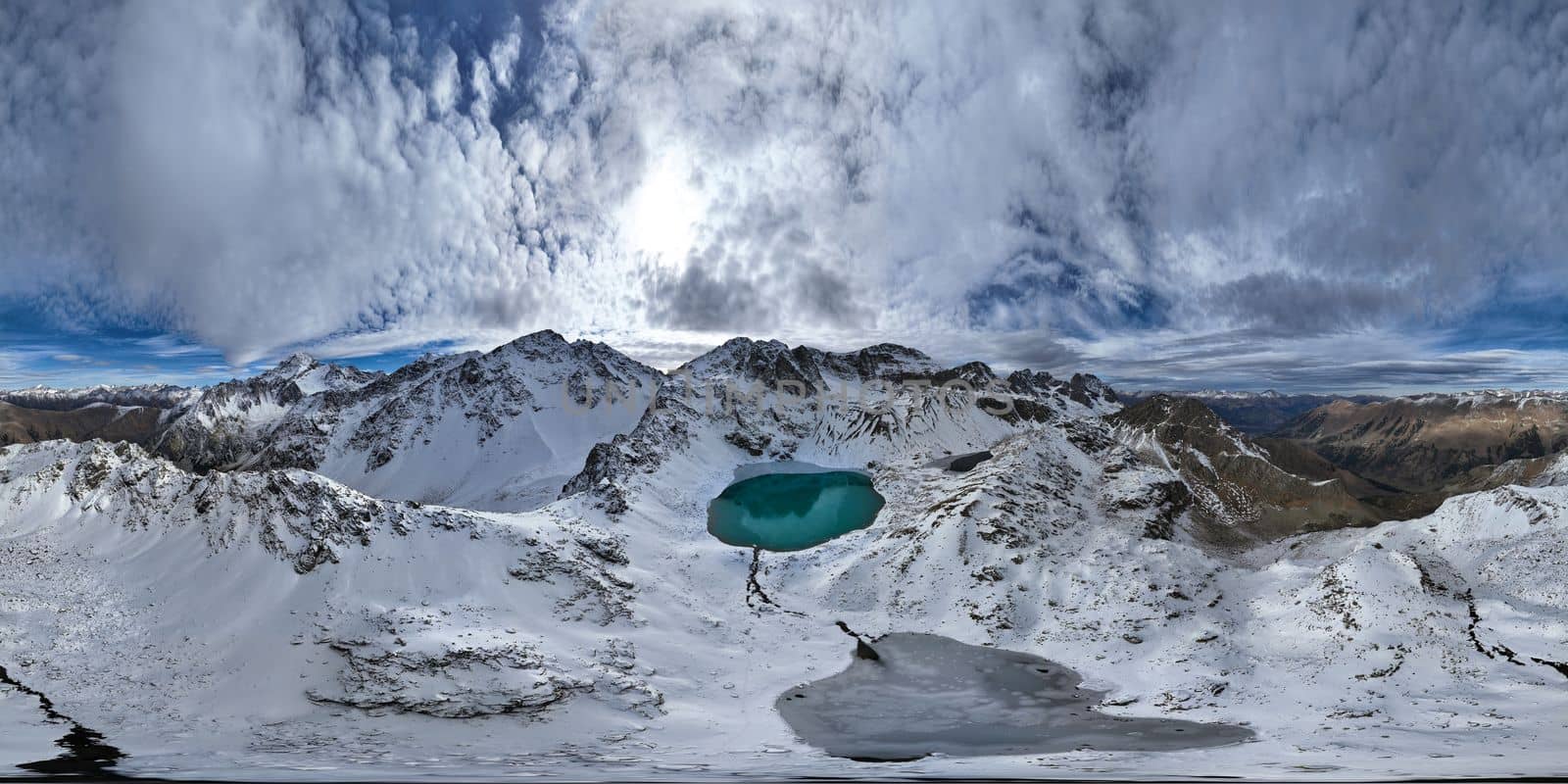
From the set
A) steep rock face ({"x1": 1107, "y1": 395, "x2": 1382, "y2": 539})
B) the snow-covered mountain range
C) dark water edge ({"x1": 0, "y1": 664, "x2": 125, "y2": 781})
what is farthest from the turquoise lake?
dark water edge ({"x1": 0, "y1": 664, "x2": 125, "y2": 781})

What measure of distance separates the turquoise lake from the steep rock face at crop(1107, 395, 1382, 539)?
48.4 metres

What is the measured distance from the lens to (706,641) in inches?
2286

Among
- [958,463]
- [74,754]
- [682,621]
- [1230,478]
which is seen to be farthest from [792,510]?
[1230,478]

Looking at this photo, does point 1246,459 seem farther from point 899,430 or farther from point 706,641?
point 706,641

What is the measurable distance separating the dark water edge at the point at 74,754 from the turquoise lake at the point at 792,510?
188 ft

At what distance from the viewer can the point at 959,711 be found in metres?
45.8

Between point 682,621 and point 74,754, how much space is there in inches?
1516

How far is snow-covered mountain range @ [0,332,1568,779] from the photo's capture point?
1485 inches

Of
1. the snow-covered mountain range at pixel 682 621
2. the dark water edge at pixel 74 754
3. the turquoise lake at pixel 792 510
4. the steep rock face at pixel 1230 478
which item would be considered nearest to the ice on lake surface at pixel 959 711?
the snow-covered mountain range at pixel 682 621

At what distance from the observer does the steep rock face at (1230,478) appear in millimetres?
100500

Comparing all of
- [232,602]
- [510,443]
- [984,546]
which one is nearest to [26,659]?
[232,602]

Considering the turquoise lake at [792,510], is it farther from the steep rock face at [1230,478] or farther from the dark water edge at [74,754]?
the dark water edge at [74,754]

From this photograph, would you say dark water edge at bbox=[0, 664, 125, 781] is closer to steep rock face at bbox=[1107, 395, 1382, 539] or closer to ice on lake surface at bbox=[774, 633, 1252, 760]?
ice on lake surface at bbox=[774, 633, 1252, 760]

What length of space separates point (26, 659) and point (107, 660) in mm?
4904
